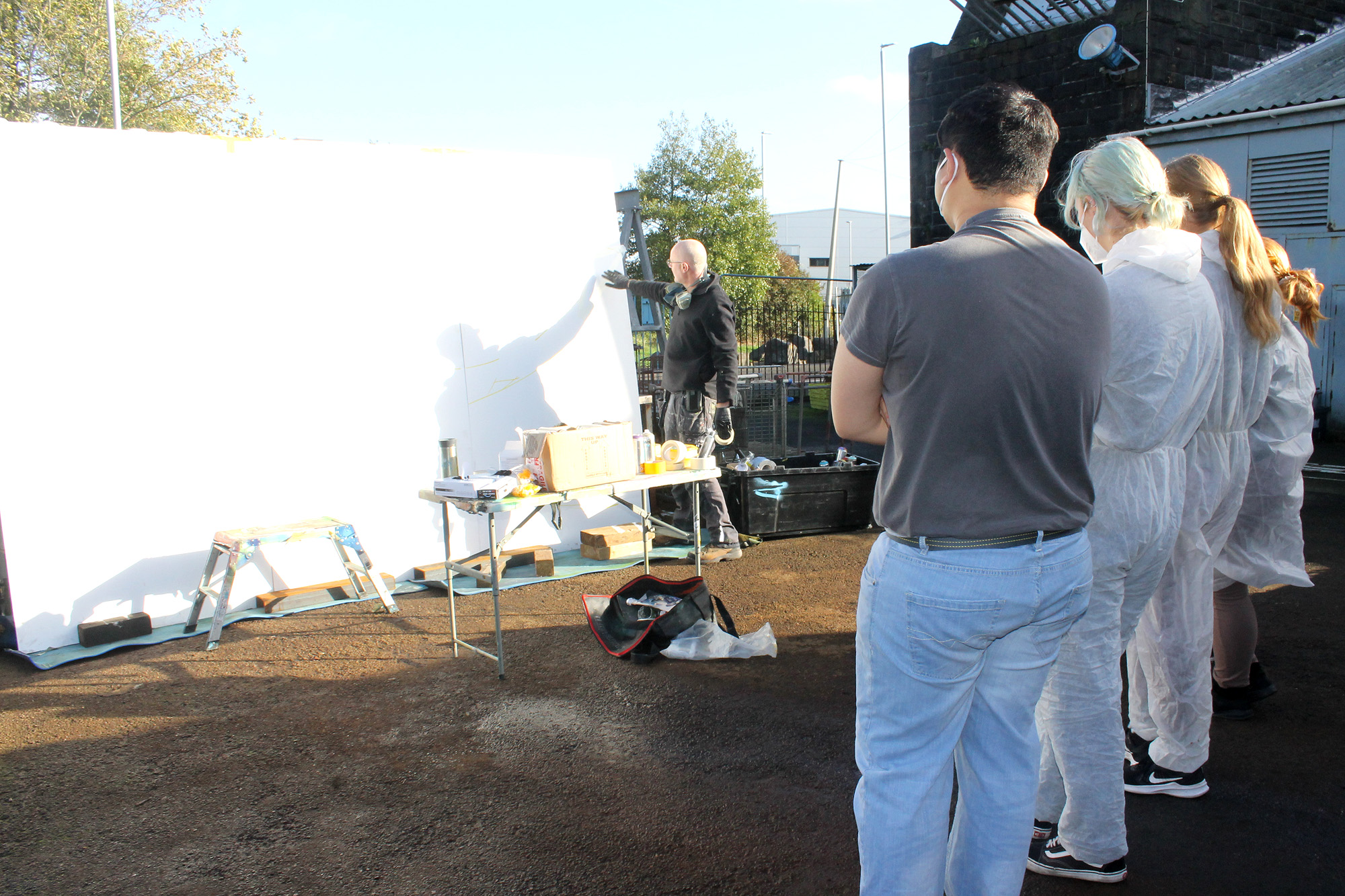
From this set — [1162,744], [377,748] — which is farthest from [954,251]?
[377,748]

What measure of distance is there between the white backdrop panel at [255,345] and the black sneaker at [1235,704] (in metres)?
3.99

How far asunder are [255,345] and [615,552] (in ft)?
8.15

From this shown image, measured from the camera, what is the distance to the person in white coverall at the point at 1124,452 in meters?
2.21

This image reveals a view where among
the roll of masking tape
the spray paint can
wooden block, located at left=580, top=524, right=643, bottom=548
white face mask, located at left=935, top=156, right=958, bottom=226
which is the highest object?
white face mask, located at left=935, top=156, right=958, bottom=226

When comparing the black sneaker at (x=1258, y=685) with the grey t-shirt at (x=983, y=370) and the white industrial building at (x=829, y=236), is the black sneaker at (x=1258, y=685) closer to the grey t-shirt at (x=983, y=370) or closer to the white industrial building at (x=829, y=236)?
the grey t-shirt at (x=983, y=370)

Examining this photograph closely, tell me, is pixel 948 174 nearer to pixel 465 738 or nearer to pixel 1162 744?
pixel 1162 744

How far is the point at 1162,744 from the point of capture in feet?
9.43

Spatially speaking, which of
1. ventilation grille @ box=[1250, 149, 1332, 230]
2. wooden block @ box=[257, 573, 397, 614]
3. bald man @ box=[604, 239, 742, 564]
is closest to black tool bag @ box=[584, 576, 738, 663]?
bald man @ box=[604, 239, 742, 564]

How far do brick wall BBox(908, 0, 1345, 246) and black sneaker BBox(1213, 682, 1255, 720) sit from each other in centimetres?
885

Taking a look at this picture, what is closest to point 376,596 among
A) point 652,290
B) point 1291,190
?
point 652,290

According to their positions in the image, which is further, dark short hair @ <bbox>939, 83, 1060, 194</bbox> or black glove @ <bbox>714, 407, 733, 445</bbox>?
black glove @ <bbox>714, 407, 733, 445</bbox>

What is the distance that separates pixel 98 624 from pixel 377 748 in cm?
208

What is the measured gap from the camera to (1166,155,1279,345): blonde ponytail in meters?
2.77

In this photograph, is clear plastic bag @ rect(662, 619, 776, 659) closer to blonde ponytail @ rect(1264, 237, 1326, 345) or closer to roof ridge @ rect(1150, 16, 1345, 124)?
blonde ponytail @ rect(1264, 237, 1326, 345)
